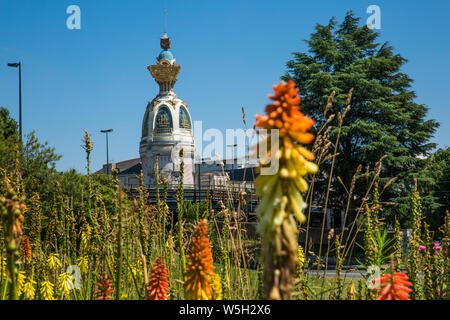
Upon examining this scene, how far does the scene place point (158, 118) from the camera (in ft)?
230

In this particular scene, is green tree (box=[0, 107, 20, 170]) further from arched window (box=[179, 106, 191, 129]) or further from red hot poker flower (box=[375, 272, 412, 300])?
arched window (box=[179, 106, 191, 129])

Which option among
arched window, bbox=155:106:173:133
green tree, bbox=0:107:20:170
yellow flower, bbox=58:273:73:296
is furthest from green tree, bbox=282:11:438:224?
arched window, bbox=155:106:173:133

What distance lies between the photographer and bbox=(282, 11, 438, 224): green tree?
25000mm

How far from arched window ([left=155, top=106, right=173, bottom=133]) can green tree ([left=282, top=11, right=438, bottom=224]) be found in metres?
43.6

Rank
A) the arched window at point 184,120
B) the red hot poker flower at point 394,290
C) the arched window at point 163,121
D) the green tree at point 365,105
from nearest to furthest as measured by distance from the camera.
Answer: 1. the red hot poker flower at point 394,290
2. the green tree at point 365,105
3. the arched window at point 163,121
4. the arched window at point 184,120

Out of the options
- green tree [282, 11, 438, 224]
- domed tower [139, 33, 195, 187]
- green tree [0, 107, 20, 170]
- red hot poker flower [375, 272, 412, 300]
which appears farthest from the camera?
domed tower [139, 33, 195, 187]

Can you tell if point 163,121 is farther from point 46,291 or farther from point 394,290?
point 394,290

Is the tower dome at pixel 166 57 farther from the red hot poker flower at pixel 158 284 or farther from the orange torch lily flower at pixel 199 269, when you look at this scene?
the orange torch lily flower at pixel 199 269

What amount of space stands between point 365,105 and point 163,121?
47511mm

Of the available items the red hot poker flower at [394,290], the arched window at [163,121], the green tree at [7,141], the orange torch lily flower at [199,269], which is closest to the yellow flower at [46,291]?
the orange torch lily flower at [199,269]

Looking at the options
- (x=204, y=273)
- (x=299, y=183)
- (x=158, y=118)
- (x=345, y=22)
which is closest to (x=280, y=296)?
(x=299, y=183)

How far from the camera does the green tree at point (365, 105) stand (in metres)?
25.0
